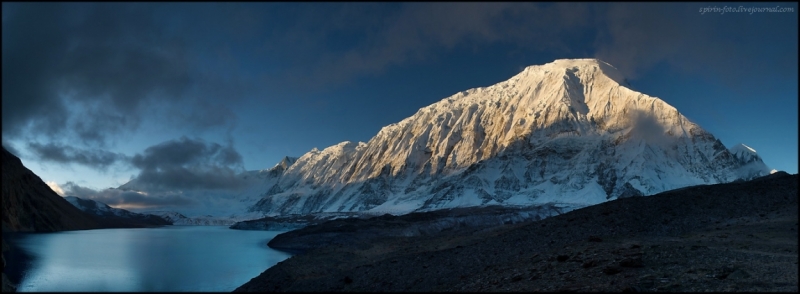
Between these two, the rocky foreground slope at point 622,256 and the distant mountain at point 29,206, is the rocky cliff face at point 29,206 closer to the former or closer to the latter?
the distant mountain at point 29,206

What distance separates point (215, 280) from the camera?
1602 inches

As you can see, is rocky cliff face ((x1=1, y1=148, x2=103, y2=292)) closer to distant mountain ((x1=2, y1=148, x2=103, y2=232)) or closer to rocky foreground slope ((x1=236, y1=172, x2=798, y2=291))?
distant mountain ((x1=2, y1=148, x2=103, y2=232))

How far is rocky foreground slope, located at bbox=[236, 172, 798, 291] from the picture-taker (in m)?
20.7

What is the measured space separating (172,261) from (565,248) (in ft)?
144

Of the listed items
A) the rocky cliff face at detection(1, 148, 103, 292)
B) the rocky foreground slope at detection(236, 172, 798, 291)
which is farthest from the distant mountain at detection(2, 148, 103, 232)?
the rocky foreground slope at detection(236, 172, 798, 291)

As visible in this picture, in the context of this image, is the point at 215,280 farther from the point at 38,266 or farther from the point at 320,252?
the point at 38,266

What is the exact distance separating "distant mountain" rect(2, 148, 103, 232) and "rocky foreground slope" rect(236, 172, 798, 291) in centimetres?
10482

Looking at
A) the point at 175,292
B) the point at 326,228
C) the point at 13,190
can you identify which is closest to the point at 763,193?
the point at 175,292

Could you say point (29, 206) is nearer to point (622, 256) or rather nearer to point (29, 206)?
point (29, 206)

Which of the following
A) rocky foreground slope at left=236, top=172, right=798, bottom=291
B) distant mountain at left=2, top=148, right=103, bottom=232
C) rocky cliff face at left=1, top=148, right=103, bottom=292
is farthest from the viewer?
distant mountain at left=2, top=148, right=103, bottom=232

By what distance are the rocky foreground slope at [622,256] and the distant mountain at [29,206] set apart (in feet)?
344

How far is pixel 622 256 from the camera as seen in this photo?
2466 cm

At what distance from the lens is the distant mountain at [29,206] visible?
115750 mm

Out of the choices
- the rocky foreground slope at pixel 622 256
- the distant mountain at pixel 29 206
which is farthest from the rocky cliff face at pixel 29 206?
the rocky foreground slope at pixel 622 256
